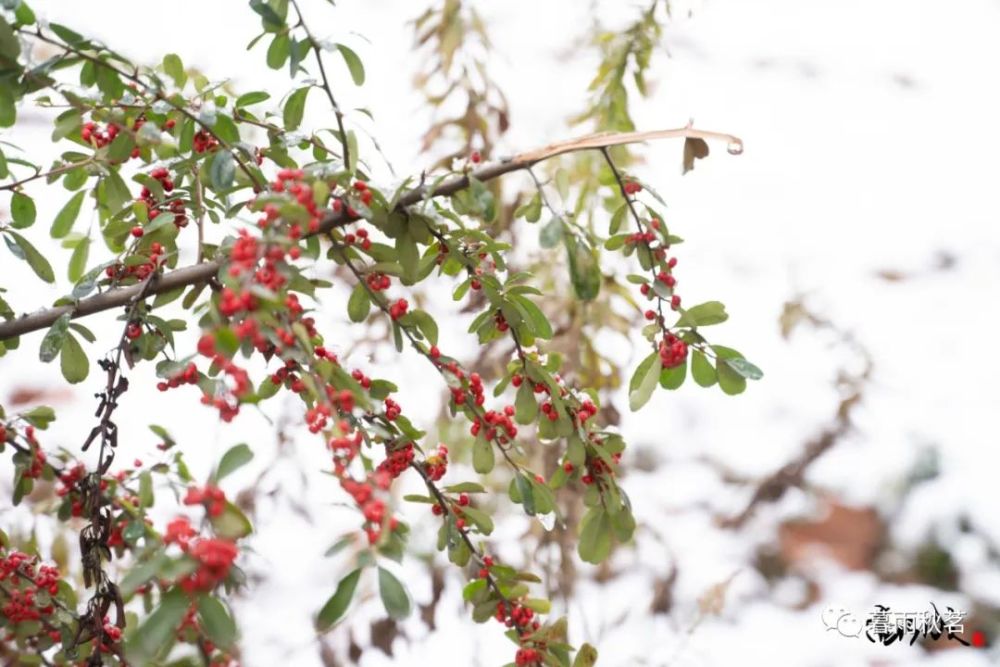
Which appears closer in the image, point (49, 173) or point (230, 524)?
point (230, 524)

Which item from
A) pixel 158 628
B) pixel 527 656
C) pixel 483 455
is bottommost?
pixel 158 628

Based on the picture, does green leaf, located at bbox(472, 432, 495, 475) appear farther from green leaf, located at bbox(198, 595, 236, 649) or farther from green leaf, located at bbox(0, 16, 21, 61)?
green leaf, located at bbox(0, 16, 21, 61)

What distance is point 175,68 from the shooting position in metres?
0.67

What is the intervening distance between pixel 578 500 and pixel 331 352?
794mm

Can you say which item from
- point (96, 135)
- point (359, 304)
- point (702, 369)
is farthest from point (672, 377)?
point (96, 135)

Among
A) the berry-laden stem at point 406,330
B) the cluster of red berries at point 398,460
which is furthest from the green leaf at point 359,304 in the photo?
the cluster of red berries at point 398,460

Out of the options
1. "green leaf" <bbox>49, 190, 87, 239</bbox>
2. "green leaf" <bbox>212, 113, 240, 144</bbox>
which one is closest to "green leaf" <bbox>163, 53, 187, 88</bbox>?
"green leaf" <bbox>212, 113, 240, 144</bbox>

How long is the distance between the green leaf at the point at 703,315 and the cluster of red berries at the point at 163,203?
36cm

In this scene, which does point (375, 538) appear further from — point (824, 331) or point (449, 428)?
point (824, 331)

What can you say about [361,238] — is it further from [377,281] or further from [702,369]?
[702,369]

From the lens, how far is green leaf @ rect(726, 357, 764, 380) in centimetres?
62

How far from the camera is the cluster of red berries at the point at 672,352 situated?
62 centimetres

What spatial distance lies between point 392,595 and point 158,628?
106 mm

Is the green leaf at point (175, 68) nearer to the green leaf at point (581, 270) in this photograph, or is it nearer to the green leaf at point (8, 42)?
the green leaf at point (8, 42)
